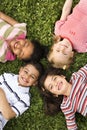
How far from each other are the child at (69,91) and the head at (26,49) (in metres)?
0.27

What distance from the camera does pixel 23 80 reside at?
13.6ft

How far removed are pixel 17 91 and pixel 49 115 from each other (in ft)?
1.65

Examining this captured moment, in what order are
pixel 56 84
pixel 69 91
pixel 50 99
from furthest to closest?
pixel 50 99
pixel 69 91
pixel 56 84

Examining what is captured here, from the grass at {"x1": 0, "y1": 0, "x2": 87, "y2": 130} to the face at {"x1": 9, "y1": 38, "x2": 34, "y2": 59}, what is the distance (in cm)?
30

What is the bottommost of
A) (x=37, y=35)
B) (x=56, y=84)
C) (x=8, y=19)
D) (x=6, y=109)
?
(x=6, y=109)

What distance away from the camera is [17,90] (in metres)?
4.26

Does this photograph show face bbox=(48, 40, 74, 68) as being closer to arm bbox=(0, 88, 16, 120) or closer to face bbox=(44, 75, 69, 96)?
face bbox=(44, 75, 69, 96)

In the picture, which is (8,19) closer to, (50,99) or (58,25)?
(58,25)

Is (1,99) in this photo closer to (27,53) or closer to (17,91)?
(17,91)

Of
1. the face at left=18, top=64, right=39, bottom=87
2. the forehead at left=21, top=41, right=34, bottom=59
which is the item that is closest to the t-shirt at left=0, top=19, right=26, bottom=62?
the forehead at left=21, top=41, right=34, bottom=59

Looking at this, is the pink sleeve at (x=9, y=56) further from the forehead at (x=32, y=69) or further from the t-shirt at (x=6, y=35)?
the forehead at (x=32, y=69)

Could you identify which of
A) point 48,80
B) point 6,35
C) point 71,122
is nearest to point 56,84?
point 48,80

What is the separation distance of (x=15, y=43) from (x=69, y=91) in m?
0.85

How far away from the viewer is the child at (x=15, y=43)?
4227 mm
